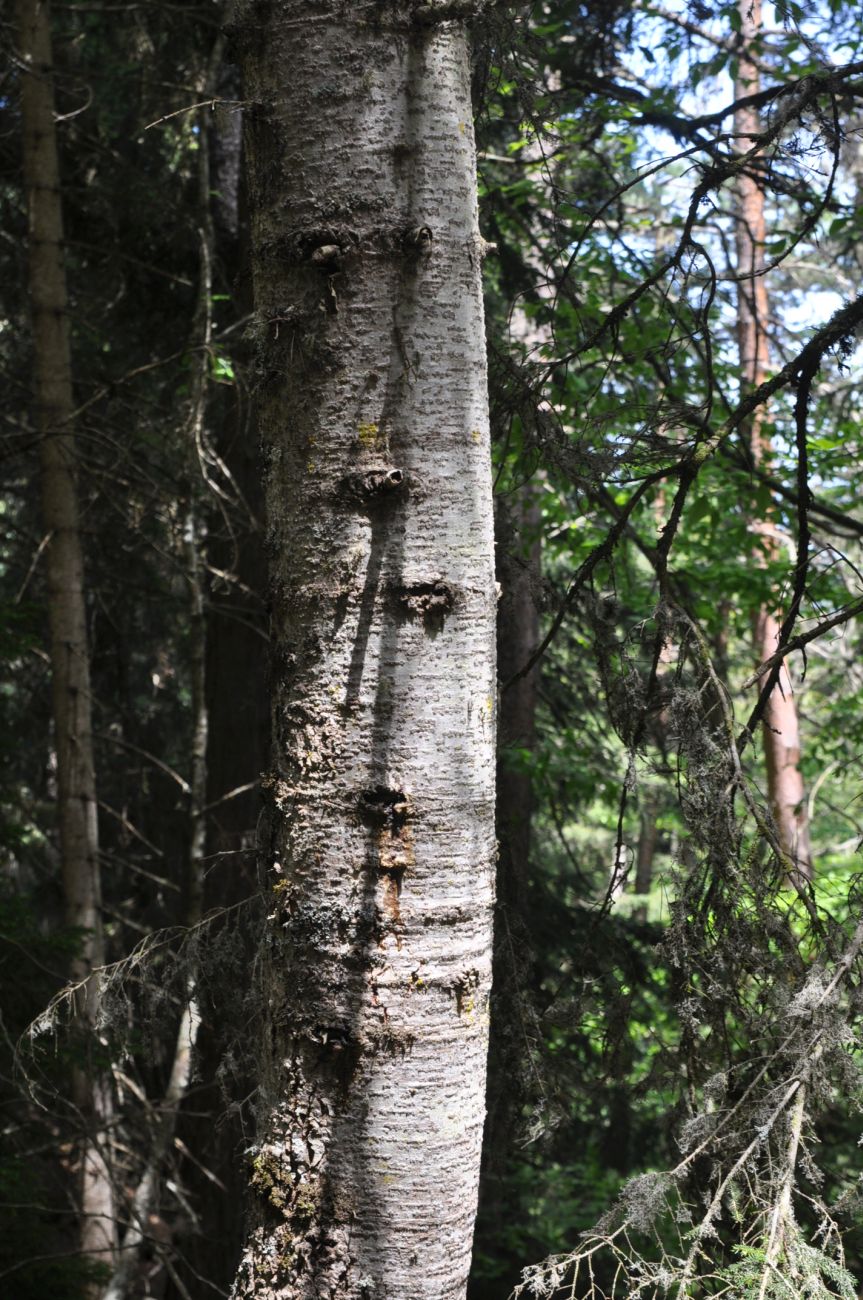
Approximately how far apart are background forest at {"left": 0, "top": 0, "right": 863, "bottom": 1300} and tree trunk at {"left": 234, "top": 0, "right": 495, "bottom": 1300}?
293mm

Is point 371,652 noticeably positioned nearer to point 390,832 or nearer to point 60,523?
point 390,832

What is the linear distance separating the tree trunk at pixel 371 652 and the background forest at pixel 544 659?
293 mm

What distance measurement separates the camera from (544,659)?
Result: 7461mm

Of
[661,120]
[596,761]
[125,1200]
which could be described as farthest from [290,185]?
[596,761]

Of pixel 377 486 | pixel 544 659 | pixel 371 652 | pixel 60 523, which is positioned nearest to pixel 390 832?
pixel 371 652

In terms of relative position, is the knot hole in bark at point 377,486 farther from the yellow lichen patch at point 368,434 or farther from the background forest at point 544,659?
the background forest at point 544,659

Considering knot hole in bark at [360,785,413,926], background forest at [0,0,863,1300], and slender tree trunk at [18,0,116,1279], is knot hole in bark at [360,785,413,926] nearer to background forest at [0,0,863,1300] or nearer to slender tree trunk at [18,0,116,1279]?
background forest at [0,0,863,1300]

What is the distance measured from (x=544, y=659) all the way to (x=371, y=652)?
19.2ft

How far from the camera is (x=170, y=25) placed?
249 inches

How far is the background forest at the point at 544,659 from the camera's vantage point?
2375mm

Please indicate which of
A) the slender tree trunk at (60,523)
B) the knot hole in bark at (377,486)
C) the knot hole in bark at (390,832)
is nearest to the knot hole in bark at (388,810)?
the knot hole in bark at (390,832)

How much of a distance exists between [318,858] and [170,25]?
6233mm

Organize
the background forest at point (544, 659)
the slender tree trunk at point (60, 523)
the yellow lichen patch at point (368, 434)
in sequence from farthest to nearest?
the slender tree trunk at point (60, 523) < the background forest at point (544, 659) < the yellow lichen patch at point (368, 434)

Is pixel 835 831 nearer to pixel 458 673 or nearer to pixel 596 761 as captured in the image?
pixel 596 761
